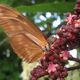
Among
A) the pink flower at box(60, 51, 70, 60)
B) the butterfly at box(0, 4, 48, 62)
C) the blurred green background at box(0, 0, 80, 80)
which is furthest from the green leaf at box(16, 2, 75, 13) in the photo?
the pink flower at box(60, 51, 70, 60)

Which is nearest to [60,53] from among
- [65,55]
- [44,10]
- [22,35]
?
[65,55]

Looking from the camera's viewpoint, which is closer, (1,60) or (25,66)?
(25,66)

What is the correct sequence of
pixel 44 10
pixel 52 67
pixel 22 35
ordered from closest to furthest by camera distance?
pixel 52 67, pixel 22 35, pixel 44 10

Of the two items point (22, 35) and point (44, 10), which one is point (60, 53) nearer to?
point (22, 35)

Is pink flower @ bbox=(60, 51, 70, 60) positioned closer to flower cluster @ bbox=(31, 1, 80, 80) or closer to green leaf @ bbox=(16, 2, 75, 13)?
flower cluster @ bbox=(31, 1, 80, 80)

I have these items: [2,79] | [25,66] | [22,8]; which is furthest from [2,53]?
[22,8]

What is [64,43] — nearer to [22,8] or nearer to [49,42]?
[49,42]
